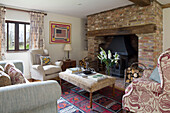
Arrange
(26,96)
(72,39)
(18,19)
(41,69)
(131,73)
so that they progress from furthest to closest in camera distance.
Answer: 1. (72,39)
2. (18,19)
3. (41,69)
4. (131,73)
5. (26,96)

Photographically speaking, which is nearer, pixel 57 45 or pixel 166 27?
pixel 166 27

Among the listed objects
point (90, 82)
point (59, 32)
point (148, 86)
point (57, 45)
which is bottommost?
point (90, 82)

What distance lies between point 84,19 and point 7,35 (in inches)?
131

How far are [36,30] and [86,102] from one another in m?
3.18

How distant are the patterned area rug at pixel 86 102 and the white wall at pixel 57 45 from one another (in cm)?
214

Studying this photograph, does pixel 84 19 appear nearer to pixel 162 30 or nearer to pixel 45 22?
pixel 45 22

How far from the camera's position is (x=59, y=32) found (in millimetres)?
5082

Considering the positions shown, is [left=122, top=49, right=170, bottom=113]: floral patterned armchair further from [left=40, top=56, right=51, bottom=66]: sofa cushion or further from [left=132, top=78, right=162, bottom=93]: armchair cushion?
[left=40, top=56, right=51, bottom=66]: sofa cushion

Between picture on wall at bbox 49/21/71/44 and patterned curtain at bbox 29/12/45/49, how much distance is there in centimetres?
42

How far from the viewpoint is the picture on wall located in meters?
4.89

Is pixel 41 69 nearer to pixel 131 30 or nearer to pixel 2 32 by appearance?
pixel 2 32

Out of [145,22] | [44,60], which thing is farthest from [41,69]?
[145,22]

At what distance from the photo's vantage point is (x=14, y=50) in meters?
4.18

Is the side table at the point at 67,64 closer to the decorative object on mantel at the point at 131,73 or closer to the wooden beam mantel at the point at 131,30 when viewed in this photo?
the wooden beam mantel at the point at 131,30
